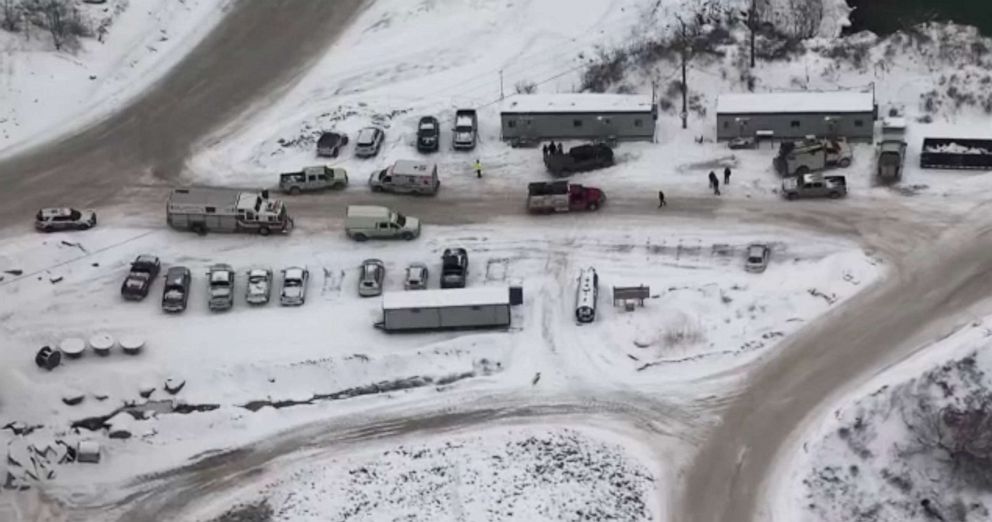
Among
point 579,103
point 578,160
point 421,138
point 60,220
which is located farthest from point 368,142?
point 60,220

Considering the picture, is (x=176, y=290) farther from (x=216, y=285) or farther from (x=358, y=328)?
(x=358, y=328)

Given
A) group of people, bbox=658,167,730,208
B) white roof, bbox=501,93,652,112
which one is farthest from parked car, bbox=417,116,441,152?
group of people, bbox=658,167,730,208

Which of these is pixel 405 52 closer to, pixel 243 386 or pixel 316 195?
pixel 316 195

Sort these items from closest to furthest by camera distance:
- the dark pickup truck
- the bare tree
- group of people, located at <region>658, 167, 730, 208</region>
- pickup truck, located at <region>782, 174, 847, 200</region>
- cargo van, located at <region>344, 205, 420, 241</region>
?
1. cargo van, located at <region>344, 205, 420, 241</region>
2. pickup truck, located at <region>782, 174, 847, 200</region>
3. group of people, located at <region>658, 167, 730, 208</region>
4. the dark pickup truck
5. the bare tree

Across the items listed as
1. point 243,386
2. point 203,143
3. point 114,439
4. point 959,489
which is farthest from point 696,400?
point 203,143

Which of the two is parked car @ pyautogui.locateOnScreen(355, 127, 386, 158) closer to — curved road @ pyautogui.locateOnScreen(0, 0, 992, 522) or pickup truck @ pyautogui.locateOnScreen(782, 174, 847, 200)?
curved road @ pyautogui.locateOnScreen(0, 0, 992, 522)
